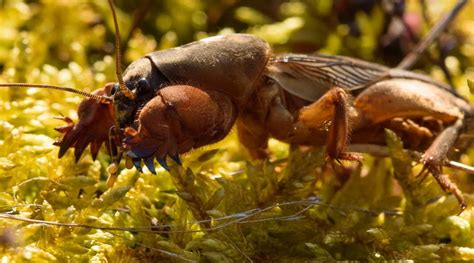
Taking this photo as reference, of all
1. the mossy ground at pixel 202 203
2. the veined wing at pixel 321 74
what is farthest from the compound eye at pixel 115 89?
the veined wing at pixel 321 74

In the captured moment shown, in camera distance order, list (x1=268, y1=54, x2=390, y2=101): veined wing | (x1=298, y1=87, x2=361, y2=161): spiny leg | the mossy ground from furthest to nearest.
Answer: (x1=268, y1=54, x2=390, y2=101): veined wing
(x1=298, y1=87, x2=361, y2=161): spiny leg
the mossy ground

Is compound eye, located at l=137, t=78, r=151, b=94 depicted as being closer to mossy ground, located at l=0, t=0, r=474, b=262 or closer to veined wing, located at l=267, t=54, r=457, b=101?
mossy ground, located at l=0, t=0, r=474, b=262

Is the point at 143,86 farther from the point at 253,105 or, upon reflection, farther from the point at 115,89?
the point at 253,105

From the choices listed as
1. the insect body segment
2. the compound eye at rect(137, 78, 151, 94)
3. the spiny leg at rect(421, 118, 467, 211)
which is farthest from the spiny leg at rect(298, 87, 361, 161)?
the compound eye at rect(137, 78, 151, 94)

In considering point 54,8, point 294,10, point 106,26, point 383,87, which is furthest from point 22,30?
point 383,87

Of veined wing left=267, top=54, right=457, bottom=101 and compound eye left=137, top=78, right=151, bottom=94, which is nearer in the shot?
compound eye left=137, top=78, right=151, bottom=94

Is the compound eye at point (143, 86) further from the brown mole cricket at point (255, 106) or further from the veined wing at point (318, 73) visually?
the veined wing at point (318, 73)
